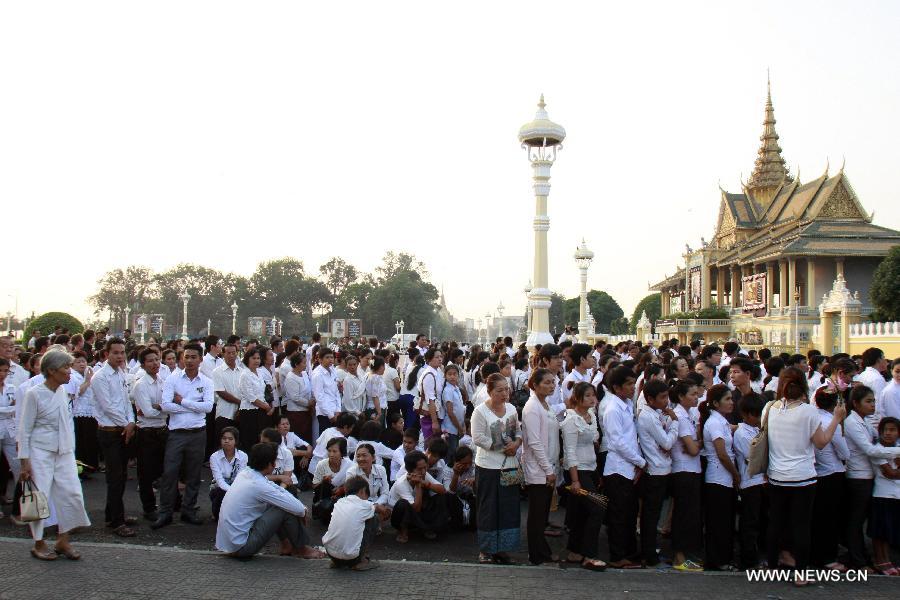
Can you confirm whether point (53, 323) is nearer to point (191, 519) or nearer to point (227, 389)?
point (227, 389)

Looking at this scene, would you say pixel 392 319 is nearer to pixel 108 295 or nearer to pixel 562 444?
pixel 108 295

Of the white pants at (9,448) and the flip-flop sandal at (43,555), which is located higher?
the white pants at (9,448)

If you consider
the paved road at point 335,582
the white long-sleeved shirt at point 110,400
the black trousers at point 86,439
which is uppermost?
the white long-sleeved shirt at point 110,400

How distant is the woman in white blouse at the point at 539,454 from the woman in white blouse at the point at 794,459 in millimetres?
1788

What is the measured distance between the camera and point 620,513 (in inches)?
240

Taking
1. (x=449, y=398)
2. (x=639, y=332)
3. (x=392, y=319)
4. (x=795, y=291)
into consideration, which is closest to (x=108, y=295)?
(x=392, y=319)

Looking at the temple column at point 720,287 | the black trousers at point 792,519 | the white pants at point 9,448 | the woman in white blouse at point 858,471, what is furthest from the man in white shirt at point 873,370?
the temple column at point 720,287

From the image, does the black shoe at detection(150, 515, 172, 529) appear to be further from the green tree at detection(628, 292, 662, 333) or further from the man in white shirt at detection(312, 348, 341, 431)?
the green tree at detection(628, 292, 662, 333)

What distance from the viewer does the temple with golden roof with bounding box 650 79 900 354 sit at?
41769mm

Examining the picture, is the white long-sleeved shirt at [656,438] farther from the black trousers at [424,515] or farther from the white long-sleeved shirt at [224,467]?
the white long-sleeved shirt at [224,467]

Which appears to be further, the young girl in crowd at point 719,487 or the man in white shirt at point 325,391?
the man in white shirt at point 325,391

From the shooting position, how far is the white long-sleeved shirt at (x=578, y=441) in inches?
240

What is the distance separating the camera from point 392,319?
82188mm

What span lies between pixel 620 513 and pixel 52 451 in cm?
480
